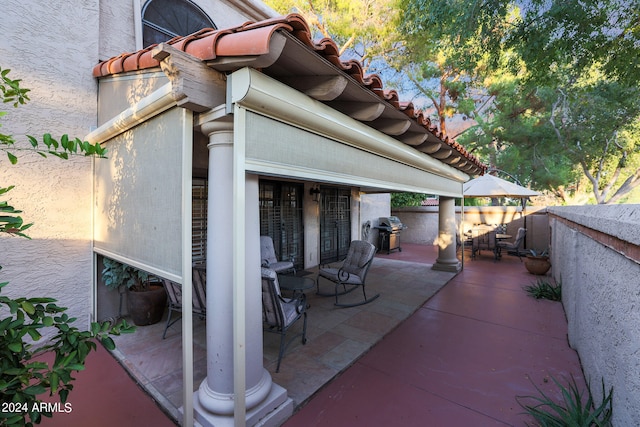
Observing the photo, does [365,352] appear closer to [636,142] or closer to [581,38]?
[581,38]

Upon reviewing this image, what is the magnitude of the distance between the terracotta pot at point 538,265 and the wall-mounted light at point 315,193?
5637 mm

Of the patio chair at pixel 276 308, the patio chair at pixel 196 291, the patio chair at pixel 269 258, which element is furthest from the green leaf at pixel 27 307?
the patio chair at pixel 269 258

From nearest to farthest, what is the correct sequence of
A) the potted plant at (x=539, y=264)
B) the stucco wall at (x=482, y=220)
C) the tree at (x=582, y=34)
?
the tree at (x=582, y=34) → the potted plant at (x=539, y=264) → the stucco wall at (x=482, y=220)

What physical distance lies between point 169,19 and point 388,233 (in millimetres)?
8514

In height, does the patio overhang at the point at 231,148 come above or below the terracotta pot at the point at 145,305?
above

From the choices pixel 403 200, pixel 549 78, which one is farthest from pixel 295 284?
pixel 403 200

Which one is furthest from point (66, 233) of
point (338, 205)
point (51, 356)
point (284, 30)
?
point (338, 205)

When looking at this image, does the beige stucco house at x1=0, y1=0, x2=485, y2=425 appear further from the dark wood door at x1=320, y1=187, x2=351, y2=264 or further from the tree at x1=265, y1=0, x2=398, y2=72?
the tree at x1=265, y1=0, x2=398, y2=72

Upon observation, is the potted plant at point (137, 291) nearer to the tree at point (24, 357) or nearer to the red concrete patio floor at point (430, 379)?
the red concrete patio floor at point (430, 379)

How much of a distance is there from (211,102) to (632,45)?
7.20 metres

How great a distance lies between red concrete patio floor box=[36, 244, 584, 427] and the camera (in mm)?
2314

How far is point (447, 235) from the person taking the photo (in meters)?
7.08

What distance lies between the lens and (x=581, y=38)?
4.76m

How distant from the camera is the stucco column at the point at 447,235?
7.04 meters
